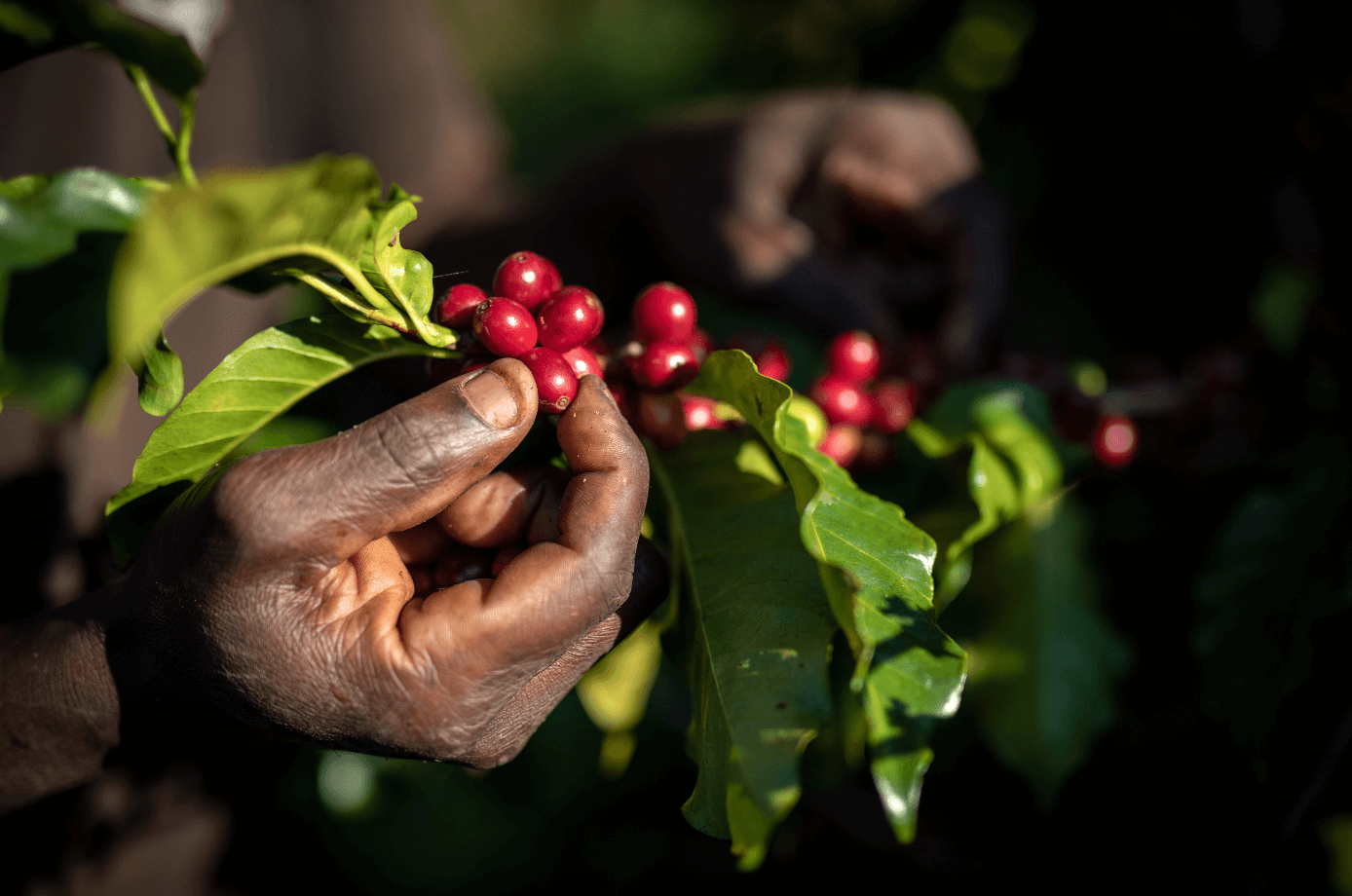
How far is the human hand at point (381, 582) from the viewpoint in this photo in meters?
0.99

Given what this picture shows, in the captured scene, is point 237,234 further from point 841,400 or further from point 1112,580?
point 1112,580

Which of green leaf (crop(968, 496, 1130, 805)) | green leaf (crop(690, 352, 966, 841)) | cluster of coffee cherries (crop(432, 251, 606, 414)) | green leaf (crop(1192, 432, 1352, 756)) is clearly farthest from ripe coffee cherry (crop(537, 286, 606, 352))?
green leaf (crop(1192, 432, 1352, 756))

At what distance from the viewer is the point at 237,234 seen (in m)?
0.74

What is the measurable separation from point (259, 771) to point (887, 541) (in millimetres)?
3032

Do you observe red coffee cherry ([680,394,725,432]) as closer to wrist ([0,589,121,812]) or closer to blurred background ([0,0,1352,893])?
blurred background ([0,0,1352,893])

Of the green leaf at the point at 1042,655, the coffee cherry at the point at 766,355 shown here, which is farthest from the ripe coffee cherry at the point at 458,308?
the green leaf at the point at 1042,655

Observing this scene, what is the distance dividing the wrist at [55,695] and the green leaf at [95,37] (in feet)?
2.85

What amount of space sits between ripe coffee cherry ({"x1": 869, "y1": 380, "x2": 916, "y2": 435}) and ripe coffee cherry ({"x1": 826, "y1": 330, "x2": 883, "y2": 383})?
0.24ft

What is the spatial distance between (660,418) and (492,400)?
0.37 m

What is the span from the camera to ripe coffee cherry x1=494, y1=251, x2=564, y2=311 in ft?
3.81

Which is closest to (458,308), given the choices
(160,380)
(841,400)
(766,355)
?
(160,380)

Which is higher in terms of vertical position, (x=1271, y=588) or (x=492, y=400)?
(x=492, y=400)

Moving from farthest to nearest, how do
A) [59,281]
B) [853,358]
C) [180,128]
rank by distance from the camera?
[853,358] < [180,128] < [59,281]

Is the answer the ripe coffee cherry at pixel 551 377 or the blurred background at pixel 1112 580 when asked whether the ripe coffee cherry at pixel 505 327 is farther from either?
the blurred background at pixel 1112 580
